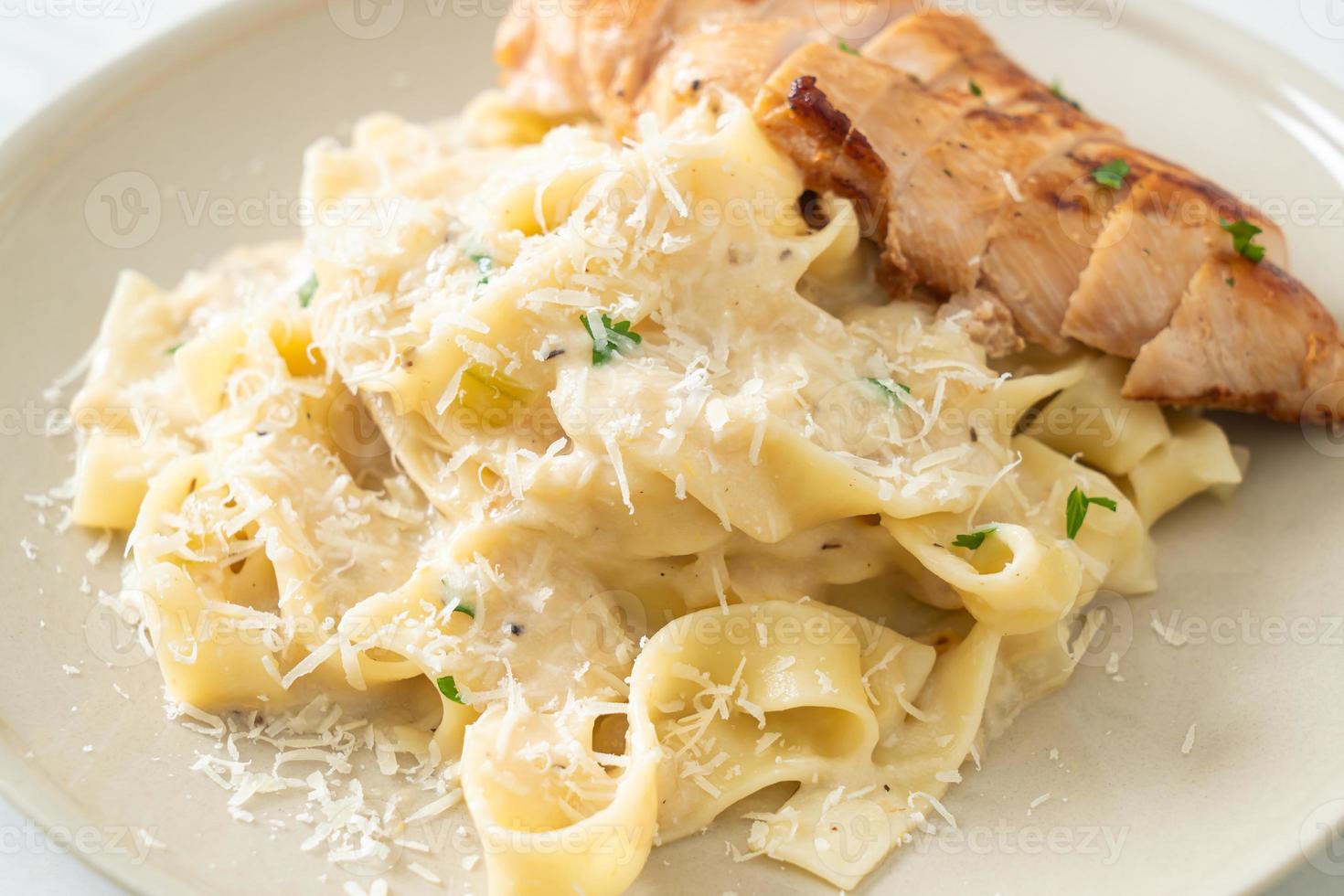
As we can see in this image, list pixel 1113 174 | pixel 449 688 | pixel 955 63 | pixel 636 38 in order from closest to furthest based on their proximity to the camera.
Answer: pixel 449 688
pixel 1113 174
pixel 955 63
pixel 636 38

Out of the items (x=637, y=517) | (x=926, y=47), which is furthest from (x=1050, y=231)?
(x=637, y=517)

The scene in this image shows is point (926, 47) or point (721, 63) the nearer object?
point (721, 63)

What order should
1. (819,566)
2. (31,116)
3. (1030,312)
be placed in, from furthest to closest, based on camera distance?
(31,116), (1030,312), (819,566)

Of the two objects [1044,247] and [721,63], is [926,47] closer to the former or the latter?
[721,63]

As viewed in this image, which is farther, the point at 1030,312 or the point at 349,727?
the point at 1030,312

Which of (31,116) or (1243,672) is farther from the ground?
(31,116)

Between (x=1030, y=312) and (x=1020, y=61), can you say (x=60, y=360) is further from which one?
(x=1020, y=61)

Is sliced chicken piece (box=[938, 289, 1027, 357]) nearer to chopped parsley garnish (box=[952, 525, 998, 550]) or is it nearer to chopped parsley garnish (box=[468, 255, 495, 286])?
chopped parsley garnish (box=[952, 525, 998, 550])

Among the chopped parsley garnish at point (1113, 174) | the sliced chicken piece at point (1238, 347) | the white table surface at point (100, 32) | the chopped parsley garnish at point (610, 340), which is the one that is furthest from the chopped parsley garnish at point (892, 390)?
the white table surface at point (100, 32)

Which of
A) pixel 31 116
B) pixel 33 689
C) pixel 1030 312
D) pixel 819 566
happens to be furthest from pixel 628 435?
pixel 31 116
